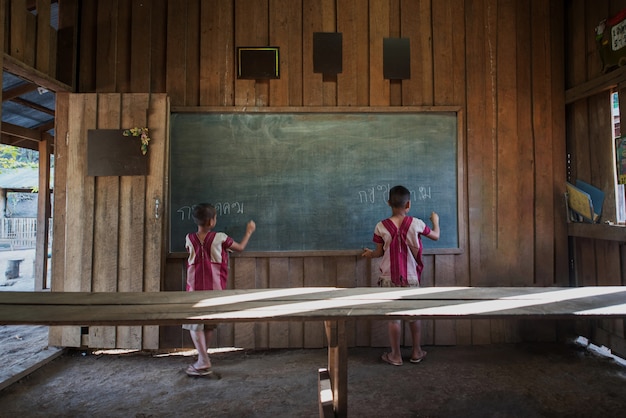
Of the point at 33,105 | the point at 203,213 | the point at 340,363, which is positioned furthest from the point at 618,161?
the point at 33,105

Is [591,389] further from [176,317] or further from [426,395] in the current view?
[176,317]

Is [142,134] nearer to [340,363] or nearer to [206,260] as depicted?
[206,260]

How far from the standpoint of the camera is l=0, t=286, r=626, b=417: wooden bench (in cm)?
161

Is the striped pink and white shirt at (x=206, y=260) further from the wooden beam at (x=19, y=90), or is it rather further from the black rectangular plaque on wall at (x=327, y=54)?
the wooden beam at (x=19, y=90)

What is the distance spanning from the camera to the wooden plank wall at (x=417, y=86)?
3562mm

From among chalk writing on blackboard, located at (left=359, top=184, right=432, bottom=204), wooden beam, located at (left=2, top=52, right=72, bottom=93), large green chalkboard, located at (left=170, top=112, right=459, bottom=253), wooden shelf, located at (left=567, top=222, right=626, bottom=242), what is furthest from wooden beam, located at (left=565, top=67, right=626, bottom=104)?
wooden beam, located at (left=2, top=52, right=72, bottom=93)

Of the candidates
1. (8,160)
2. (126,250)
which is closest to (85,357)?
(126,250)

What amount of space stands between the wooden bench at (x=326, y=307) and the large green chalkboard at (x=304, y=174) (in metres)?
1.41

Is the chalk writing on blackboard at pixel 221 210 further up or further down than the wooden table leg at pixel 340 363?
further up

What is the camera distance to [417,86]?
362cm

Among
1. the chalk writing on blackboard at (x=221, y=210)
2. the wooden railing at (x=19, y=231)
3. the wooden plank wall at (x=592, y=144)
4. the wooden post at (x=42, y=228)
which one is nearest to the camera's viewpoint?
the wooden plank wall at (x=592, y=144)

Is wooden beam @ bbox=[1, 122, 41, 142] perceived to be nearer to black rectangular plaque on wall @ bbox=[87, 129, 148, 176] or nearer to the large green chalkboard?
black rectangular plaque on wall @ bbox=[87, 129, 148, 176]

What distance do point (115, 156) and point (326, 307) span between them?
2590 millimetres

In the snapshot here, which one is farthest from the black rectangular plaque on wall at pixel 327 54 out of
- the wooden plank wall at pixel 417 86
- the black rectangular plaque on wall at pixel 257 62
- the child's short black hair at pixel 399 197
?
the child's short black hair at pixel 399 197
